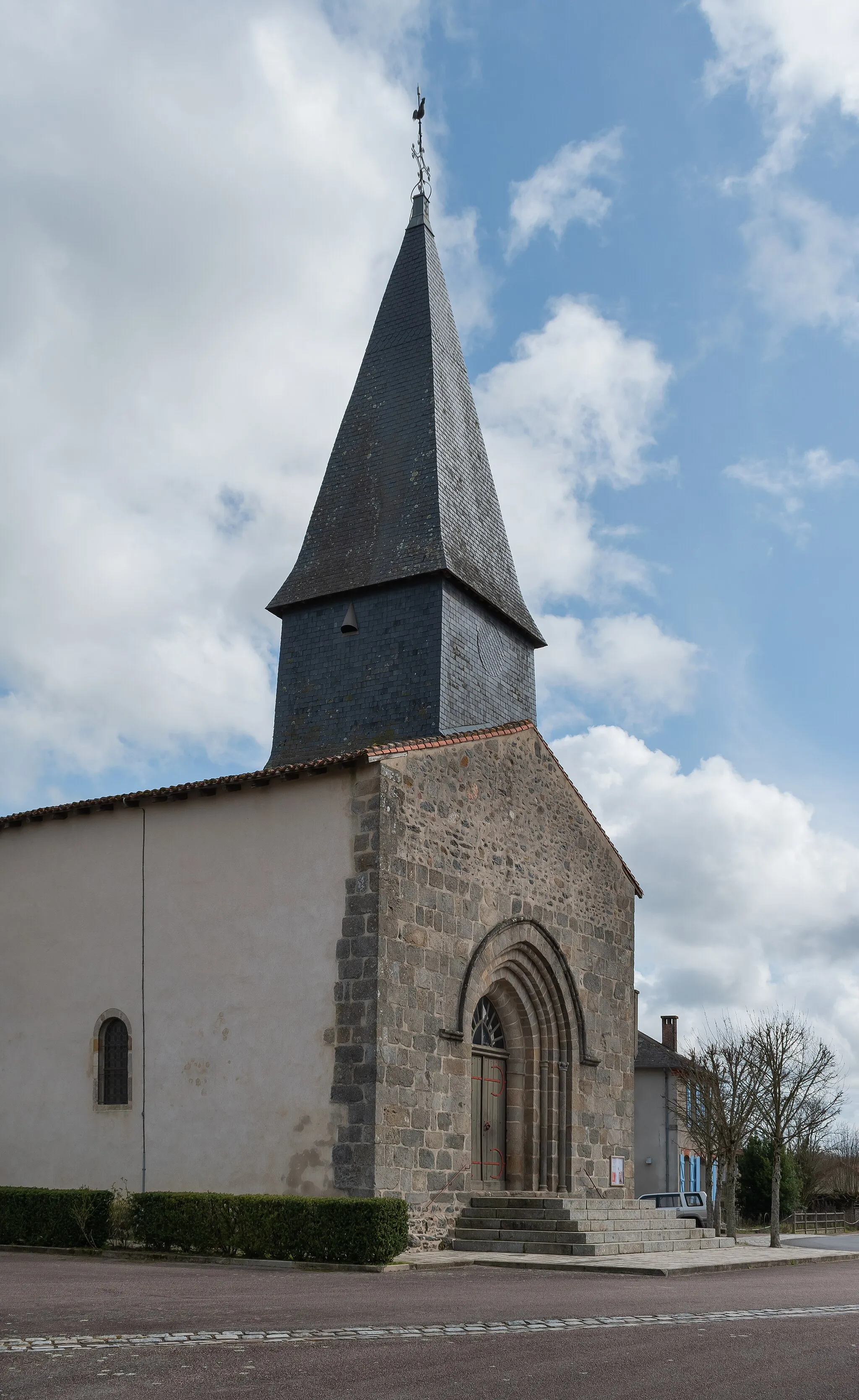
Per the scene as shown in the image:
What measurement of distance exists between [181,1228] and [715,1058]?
15.9 meters

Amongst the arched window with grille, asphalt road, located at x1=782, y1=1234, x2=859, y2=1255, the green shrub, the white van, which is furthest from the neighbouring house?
the arched window with grille

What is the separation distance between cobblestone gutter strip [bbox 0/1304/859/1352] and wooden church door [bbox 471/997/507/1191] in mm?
8363

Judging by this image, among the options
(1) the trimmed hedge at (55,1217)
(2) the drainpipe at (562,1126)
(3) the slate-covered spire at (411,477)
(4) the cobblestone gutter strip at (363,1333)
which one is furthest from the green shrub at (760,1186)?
(4) the cobblestone gutter strip at (363,1333)

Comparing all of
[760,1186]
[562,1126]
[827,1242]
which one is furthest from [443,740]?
[760,1186]

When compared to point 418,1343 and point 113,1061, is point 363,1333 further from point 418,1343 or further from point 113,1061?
point 113,1061

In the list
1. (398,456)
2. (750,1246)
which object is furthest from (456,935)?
(398,456)

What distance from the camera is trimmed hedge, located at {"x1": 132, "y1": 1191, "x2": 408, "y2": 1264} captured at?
13469mm

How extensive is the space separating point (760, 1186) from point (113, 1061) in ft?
83.9

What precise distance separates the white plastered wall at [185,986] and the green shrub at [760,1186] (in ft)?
80.2

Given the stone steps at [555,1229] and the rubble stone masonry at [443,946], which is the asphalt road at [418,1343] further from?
the rubble stone masonry at [443,946]

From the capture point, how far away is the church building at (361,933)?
15453 mm

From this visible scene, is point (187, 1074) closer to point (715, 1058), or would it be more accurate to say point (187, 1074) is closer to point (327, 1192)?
point (327, 1192)

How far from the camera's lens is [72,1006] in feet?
59.2

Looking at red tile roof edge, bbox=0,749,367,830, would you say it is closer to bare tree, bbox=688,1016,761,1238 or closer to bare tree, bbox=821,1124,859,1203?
bare tree, bbox=688,1016,761,1238
